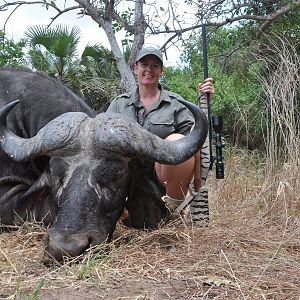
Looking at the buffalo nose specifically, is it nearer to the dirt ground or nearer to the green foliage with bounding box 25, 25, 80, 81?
the dirt ground

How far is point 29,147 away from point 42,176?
0.35 metres

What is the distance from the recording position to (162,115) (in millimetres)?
5539

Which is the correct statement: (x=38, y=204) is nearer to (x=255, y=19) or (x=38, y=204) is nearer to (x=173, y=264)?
(x=173, y=264)

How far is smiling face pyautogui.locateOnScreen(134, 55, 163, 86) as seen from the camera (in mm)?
5590

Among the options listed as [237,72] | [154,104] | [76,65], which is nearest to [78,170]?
[154,104]

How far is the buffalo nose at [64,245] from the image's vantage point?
3.84m

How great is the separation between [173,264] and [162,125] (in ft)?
6.11

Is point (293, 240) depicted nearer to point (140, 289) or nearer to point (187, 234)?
point (187, 234)

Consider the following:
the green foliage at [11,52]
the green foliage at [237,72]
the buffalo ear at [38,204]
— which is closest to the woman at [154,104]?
the buffalo ear at [38,204]

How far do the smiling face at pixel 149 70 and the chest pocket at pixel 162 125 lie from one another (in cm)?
35

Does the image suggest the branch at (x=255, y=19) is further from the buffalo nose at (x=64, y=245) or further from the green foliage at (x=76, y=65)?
the buffalo nose at (x=64, y=245)

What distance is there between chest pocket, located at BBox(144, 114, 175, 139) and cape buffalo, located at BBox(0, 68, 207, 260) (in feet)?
2.09

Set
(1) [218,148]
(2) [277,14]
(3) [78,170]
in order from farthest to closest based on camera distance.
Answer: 1. (2) [277,14]
2. (1) [218,148]
3. (3) [78,170]

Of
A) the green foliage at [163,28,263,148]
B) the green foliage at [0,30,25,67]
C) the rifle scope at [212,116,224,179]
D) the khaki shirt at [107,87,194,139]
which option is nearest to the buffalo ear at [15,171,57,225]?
the khaki shirt at [107,87,194,139]
